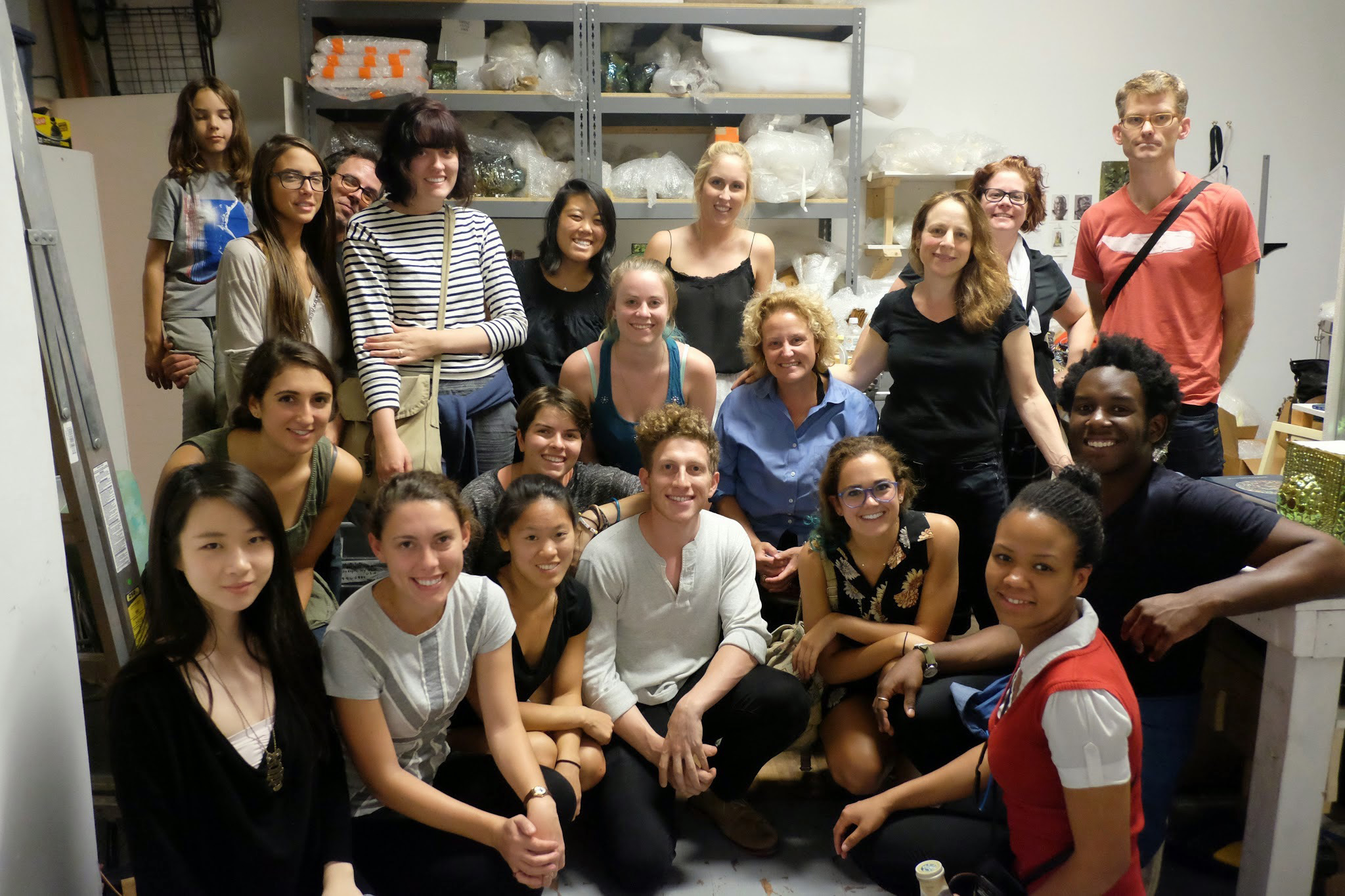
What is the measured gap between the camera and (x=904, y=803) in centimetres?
190

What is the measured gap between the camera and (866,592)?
2.22 metres

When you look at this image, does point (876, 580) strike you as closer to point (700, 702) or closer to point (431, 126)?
point (700, 702)

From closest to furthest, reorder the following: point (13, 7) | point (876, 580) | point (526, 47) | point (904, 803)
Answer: point (904, 803) → point (876, 580) → point (13, 7) → point (526, 47)

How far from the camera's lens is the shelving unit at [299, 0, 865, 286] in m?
3.76

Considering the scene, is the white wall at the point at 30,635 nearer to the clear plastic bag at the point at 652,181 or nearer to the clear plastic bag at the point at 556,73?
the clear plastic bag at the point at 556,73

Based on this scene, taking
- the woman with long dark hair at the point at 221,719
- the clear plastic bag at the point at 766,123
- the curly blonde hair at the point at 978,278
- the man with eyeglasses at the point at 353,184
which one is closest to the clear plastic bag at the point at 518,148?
the clear plastic bag at the point at 766,123

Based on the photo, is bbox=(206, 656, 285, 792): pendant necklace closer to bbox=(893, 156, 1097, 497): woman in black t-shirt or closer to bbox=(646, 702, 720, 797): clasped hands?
bbox=(646, 702, 720, 797): clasped hands

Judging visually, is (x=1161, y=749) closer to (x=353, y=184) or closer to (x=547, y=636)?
(x=547, y=636)

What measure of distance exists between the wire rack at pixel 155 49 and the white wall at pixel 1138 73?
286 cm

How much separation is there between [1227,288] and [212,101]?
2881 millimetres

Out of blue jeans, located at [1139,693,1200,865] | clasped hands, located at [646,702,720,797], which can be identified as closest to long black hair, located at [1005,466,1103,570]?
blue jeans, located at [1139,693,1200,865]

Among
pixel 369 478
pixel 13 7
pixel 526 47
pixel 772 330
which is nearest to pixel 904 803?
pixel 772 330

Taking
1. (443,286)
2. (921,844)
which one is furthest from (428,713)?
(443,286)

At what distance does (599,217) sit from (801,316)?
66 cm
